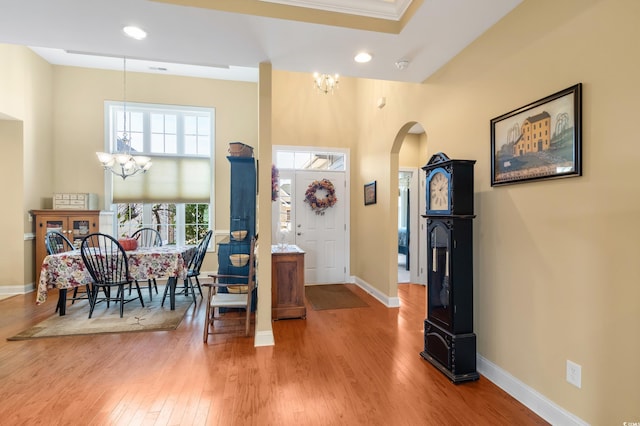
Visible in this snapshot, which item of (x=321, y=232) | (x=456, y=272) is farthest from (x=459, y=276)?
(x=321, y=232)

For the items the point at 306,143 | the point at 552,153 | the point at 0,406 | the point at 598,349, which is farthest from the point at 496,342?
the point at 306,143

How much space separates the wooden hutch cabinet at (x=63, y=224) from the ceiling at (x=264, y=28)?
3.25 meters

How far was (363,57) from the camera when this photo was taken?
2.80 meters

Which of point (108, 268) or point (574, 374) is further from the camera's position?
point (108, 268)

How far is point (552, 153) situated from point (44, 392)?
3.92 metres

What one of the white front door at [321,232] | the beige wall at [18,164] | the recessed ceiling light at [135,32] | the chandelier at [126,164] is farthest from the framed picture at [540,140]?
the beige wall at [18,164]

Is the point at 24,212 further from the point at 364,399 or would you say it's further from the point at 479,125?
the point at 479,125

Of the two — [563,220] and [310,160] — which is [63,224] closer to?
[310,160]

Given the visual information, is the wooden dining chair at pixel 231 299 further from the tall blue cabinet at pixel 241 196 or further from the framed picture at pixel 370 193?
the framed picture at pixel 370 193

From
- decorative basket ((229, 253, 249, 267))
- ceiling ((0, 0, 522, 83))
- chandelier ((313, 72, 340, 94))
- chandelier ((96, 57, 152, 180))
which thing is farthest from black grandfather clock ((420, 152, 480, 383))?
chandelier ((96, 57, 152, 180))

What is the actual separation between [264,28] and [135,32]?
42.9 inches

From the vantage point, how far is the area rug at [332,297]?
4.22m

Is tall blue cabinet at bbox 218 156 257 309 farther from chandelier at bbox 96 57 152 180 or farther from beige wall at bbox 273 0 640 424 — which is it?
beige wall at bbox 273 0 640 424

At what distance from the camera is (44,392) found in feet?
7.08
